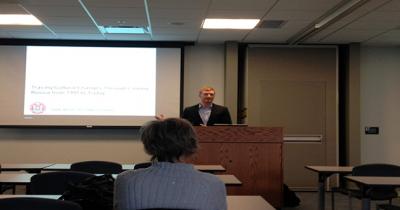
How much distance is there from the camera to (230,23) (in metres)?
6.61

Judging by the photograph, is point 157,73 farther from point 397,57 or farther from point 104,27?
point 397,57

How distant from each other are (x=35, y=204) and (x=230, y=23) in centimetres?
503

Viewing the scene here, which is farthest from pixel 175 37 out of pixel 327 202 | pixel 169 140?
pixel 169 140

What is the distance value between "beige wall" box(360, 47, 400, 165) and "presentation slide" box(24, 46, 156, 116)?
3.84m

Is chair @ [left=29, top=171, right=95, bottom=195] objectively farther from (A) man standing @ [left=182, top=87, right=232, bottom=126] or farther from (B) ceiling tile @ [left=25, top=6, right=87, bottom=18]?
(B) ceiling tile @ [left=25, top=6, right=87, bottom=18]

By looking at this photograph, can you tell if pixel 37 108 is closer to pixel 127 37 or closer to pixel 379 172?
pixel 127 37

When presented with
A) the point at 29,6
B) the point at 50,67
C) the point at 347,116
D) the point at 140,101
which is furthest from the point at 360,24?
the point at 50,67

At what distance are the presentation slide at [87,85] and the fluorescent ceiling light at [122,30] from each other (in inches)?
27.2

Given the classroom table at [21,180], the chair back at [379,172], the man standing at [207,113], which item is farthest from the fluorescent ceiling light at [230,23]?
the classroom table at [21,180]

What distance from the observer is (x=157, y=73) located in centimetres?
789

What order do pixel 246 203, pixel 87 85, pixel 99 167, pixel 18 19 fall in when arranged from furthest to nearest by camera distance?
pixel 87 85 < pixel 18 19 < pixel 99 167 < pixel 246 203

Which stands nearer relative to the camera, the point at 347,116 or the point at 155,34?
the point at 155,34

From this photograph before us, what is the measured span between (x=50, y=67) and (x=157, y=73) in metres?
1.81

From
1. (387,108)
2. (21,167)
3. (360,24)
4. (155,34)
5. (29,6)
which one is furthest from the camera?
(387,108)
